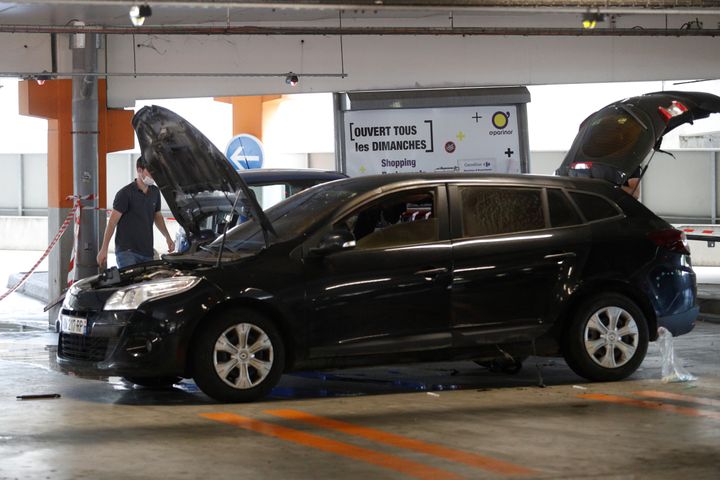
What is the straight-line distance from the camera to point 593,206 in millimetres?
9203

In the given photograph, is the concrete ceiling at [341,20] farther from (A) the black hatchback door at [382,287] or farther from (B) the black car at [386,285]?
(A) the black hatchback door at [382,287]

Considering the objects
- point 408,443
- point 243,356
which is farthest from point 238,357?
point 408,443

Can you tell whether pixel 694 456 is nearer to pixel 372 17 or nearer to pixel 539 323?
pixel 539 323

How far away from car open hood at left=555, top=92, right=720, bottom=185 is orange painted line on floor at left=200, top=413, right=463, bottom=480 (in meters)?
5.38

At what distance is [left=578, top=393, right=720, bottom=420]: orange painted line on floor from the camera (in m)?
7.72

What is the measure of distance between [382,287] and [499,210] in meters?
1.14

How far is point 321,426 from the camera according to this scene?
739cm

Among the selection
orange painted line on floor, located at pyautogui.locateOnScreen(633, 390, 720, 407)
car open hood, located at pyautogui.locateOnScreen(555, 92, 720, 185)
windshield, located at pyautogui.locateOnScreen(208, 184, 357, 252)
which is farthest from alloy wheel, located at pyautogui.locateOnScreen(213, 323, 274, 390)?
car open hood, located at pyautogui.locateOnScreen(555, 92, 720, 185)

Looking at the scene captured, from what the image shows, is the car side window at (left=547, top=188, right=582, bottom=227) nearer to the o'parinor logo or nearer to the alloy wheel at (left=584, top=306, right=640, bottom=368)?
the alloy wheel at (left=584, top=306, right=640, bottom=368)

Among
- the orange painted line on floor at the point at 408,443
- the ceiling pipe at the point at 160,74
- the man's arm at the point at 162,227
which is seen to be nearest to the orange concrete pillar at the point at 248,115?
the ceiling pipe at the point at 160,74

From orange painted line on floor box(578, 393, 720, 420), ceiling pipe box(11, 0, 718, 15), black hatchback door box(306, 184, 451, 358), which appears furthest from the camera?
ceiling pipe box(11, 0, 718, 15)

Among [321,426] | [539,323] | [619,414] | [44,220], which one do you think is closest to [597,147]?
[539,323]

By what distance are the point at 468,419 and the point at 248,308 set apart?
1653 millimetres

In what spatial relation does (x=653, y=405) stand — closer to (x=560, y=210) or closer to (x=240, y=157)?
(x=560, y=210)
